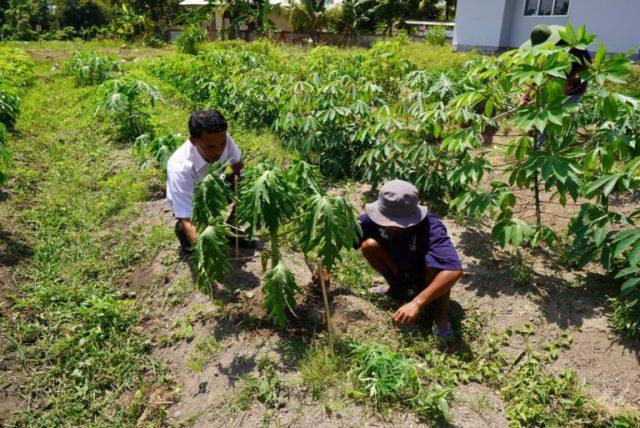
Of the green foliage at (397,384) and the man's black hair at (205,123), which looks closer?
the green foliage at (397,384)

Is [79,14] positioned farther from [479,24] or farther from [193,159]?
[193,159]

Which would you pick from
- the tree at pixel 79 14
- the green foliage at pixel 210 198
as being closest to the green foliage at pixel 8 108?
the green foliage at pixel 210 198

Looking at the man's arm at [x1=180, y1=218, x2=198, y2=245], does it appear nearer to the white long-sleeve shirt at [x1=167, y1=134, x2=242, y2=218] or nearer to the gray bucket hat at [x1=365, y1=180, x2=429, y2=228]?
the white long-sleeve shirt at [x1=167, y1=134, x2=242, y2=218]

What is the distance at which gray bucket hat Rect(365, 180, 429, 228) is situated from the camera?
7.98ft

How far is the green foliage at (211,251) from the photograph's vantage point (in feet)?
7.23

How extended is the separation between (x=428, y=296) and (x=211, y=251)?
1108 millimetres

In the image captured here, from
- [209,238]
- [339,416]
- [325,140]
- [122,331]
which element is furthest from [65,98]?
[339,416]

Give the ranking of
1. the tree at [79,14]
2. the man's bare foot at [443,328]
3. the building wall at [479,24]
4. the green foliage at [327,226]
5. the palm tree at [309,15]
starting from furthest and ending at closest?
the tree at [79,14] → the palm tree at [309,15] → the building wall at [479,24] → the man's bare foot at [443,328] → the green foliage at [327,226]

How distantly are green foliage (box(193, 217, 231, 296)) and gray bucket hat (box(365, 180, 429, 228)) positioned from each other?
0.82 meters

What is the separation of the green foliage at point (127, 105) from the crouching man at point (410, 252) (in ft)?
13.6

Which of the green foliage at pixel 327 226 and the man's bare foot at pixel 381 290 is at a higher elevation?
the green foliage at pixel 327 226

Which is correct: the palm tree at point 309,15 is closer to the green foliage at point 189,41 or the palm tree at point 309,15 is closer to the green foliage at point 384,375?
the green foliage at point 189,41

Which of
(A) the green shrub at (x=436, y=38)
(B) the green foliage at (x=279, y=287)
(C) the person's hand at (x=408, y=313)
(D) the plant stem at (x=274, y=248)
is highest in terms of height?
(A) the green shrub at (x=436, y=38)

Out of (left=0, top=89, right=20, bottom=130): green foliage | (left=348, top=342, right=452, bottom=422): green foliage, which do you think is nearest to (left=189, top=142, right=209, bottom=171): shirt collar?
(left=348, top=342, right=452, bottom=422): green foliage
